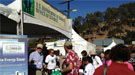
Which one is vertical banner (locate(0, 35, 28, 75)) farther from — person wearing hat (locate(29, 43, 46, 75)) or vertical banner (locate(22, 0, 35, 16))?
person wearing hat (locate(29, 43, 46, 75))

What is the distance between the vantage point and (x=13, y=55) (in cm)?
489

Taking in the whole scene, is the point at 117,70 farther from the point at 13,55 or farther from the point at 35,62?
the point at 35,62

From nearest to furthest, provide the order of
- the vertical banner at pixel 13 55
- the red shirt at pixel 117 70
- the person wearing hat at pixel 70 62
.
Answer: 1. the red shirt at pixel 117 70
2. the person wearing hat at pixel 70 62
3. the vertical banner at pixel 13 55

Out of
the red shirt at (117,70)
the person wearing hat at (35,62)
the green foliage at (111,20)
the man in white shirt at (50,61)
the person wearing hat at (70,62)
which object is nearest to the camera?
the red shirt at (117,70)

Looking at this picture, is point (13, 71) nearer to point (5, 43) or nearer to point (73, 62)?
point (5, 43)

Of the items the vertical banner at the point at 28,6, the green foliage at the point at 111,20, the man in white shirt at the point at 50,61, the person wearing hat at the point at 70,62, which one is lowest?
the man in white shirt at the point at 50,61

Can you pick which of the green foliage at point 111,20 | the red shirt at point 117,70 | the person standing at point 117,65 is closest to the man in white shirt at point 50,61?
the person standing at point 117,65

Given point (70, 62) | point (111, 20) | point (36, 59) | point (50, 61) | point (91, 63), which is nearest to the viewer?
point (70, 62)

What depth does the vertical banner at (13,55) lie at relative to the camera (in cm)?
462

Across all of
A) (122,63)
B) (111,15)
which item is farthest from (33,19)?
(111,15)

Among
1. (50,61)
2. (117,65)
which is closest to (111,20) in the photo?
(50,61)

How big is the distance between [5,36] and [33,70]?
2.77 m

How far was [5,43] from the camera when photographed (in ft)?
15.4

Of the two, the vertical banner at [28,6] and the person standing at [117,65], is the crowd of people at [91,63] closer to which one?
the person standing at [117,65]
